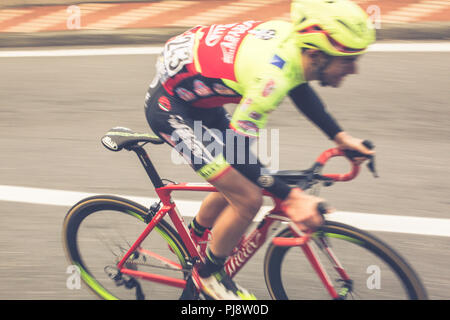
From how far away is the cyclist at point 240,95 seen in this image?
265 cm

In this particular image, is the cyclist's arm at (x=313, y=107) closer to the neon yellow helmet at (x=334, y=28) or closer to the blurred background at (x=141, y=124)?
the neon yellow helmet at (x=334, y=28)

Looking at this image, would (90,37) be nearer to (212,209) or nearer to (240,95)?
(212,209)

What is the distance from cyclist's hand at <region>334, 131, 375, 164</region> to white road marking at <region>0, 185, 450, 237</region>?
4.19 feet

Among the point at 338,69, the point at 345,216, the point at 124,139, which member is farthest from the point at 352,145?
the point at 345,216

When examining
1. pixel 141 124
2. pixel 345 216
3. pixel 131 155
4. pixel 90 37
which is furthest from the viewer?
pixel 90 37

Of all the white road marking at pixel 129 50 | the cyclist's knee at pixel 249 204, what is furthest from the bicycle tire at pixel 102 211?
the white road marking at pixel 129 50

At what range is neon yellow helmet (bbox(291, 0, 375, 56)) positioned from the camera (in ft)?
8.45

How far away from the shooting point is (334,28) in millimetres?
2572

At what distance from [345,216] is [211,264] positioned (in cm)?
151

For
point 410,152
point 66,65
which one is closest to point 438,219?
point 410,152

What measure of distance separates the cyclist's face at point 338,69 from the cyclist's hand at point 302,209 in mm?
547

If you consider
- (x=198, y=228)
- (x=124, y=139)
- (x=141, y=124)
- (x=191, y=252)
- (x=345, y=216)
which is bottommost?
(x=345, y=216)

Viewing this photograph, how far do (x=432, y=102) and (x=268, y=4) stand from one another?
3.61 m

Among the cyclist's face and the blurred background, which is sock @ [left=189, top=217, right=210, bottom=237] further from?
the cyclist's face
